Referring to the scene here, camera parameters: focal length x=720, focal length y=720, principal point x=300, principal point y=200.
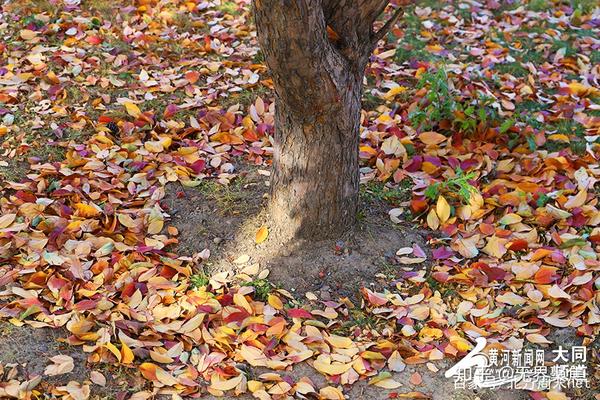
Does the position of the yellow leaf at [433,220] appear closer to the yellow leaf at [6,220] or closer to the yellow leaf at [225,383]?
the yellow leaf at [225,383]

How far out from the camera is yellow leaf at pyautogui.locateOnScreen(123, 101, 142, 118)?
394cm

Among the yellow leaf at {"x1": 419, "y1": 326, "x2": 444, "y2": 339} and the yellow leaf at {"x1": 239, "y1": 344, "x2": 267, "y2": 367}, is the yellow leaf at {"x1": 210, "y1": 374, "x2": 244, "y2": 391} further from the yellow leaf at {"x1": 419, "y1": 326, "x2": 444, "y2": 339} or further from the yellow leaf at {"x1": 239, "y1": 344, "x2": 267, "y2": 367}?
the yellow leaf at {"x1": 419, "y1": 326, "x2": 444, "y2": 339}

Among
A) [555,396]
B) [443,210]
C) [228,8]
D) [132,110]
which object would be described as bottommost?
[555,396]

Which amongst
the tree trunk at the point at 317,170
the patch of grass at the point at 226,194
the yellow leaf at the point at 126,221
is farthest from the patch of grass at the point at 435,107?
the yellow leaf at the point at 126,221

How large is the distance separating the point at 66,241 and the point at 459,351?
5.68 ft

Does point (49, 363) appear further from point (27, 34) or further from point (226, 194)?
point (27, 34)

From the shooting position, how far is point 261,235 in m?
3.24

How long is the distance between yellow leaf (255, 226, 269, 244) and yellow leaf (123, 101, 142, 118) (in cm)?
116

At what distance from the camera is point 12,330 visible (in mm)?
2762

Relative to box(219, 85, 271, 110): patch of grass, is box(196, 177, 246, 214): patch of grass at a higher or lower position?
lower

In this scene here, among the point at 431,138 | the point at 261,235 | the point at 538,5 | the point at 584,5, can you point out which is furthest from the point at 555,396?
the point at 584,5

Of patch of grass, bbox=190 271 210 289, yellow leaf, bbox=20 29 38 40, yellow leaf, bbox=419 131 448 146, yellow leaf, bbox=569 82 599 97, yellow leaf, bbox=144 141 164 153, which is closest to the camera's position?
patch of grass, bbox=190 271 210 289

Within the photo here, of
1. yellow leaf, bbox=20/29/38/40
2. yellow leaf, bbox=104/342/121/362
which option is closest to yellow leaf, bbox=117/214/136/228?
yellow leaf, bbox=104/342/121/362

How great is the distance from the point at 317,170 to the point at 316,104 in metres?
0.33
